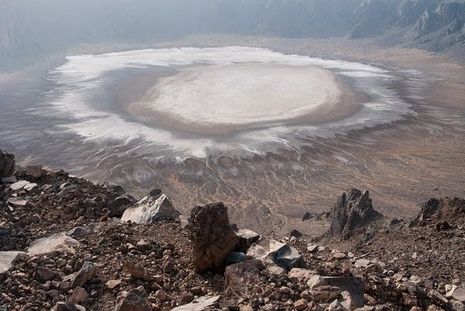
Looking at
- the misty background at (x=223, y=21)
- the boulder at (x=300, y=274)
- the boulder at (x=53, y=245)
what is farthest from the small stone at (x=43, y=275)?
the misty background at (x=223, y=21)

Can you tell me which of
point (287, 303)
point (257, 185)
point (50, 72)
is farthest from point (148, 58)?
point (287, 303)

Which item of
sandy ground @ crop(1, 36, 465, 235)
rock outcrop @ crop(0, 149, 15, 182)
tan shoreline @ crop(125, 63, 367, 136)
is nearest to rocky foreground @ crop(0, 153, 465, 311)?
rock outcrop @ crop(0, 149, 15, 182)

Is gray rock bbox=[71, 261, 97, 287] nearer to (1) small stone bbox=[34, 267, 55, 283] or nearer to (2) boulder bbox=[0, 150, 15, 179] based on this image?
(1) small stone bbox=[34, 267, 55, 283]

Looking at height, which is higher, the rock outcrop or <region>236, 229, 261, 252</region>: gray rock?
the rock outcrop

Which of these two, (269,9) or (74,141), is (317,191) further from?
(269,9)

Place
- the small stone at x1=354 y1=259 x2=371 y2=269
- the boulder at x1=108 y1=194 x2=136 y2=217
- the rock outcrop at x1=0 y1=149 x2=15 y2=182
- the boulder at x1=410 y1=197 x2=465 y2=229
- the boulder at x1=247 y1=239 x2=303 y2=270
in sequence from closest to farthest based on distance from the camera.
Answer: the boulder at x1=247 y1=239 x2=303 y2=270
the small stone at x1=354 y1=259 x2=371 y2=269
the boulder at x1=108 y1=194 x2=136 y2=217
the rock outcrop at x1=0 y1=149 x2=15 y2=182
the boulder at x1=410 y1=197 x2=465 y2=229

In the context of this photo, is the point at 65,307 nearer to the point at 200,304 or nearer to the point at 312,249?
the point at 200,304

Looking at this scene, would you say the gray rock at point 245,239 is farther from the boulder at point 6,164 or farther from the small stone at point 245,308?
the boulder at point 6,164

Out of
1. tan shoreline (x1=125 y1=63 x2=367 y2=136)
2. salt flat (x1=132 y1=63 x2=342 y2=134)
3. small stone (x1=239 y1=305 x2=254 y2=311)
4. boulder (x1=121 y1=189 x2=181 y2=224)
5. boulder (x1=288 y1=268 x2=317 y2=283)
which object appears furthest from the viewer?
salt flat (x1=132 y1=63 x2=342 y2=134)
